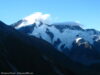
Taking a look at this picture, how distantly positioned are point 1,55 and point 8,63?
5.90 metres

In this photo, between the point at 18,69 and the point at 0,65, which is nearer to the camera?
the point at 0,65

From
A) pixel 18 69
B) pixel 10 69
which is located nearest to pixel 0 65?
pixel 10 69

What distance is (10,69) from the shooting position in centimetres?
18500

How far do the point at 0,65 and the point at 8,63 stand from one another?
13.4m

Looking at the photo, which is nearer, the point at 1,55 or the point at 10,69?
the point at 10,69

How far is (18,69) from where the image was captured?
199000 millimetres

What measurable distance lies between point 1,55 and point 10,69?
16.0m

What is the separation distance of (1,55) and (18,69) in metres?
11.8

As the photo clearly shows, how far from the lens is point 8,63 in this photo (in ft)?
646

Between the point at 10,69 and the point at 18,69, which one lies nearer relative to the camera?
the point at 10,69

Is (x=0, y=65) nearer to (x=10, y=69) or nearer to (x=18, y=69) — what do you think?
(x=10, y=69)

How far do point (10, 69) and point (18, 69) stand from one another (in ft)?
47.0

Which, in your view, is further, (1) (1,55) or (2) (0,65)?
(1) (1,55)
